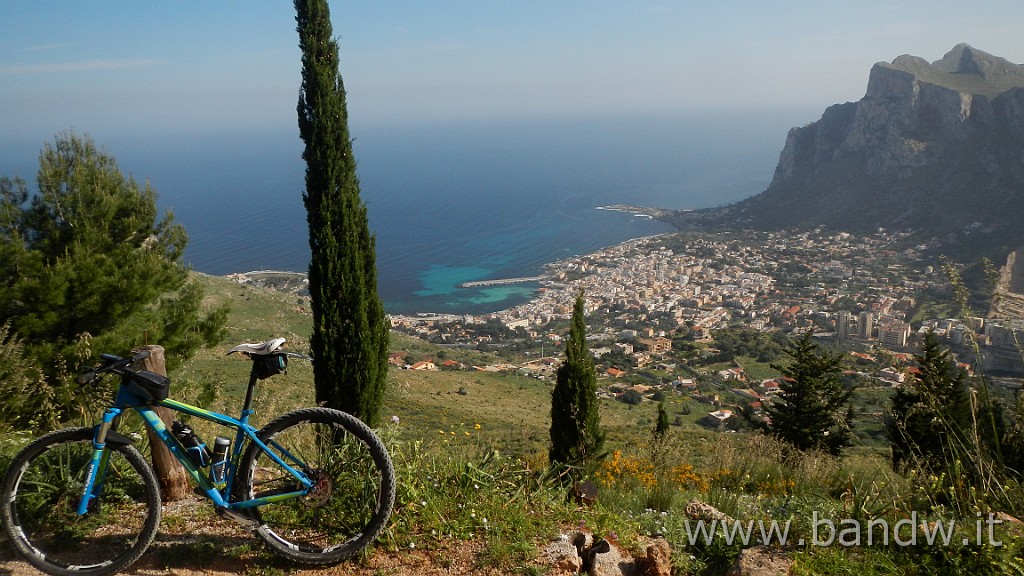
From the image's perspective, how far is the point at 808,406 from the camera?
47.4 feet

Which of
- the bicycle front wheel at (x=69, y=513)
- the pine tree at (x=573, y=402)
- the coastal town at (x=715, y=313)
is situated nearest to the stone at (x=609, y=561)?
the bicycle front wheel at (x=69, y=513)

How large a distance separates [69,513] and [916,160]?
85.6m

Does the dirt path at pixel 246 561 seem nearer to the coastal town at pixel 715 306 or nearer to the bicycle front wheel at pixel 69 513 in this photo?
the bicycle front wheel at pixel 69 513

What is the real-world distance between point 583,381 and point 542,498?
4.51 meters

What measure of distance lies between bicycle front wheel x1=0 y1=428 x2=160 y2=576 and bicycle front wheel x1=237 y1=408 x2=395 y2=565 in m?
0.58

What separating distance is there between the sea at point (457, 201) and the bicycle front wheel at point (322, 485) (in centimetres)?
986

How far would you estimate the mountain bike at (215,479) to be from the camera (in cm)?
305

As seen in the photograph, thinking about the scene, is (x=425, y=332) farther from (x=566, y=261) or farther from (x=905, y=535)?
(x=905, y=535)

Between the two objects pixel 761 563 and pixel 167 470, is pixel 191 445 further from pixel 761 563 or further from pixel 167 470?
pixel 761 563

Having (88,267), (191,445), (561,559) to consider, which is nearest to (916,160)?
(88,267)

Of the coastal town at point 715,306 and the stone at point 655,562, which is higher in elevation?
the stone at point 655,562

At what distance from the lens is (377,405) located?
6734 millimetres

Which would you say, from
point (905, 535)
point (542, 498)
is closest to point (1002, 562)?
point (905, 535)

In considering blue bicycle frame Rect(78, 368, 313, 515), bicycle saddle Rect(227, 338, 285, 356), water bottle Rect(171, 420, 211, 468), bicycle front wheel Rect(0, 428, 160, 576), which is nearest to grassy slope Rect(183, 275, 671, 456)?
bicycle front wheel Rect(0, 428, 160, 576)
